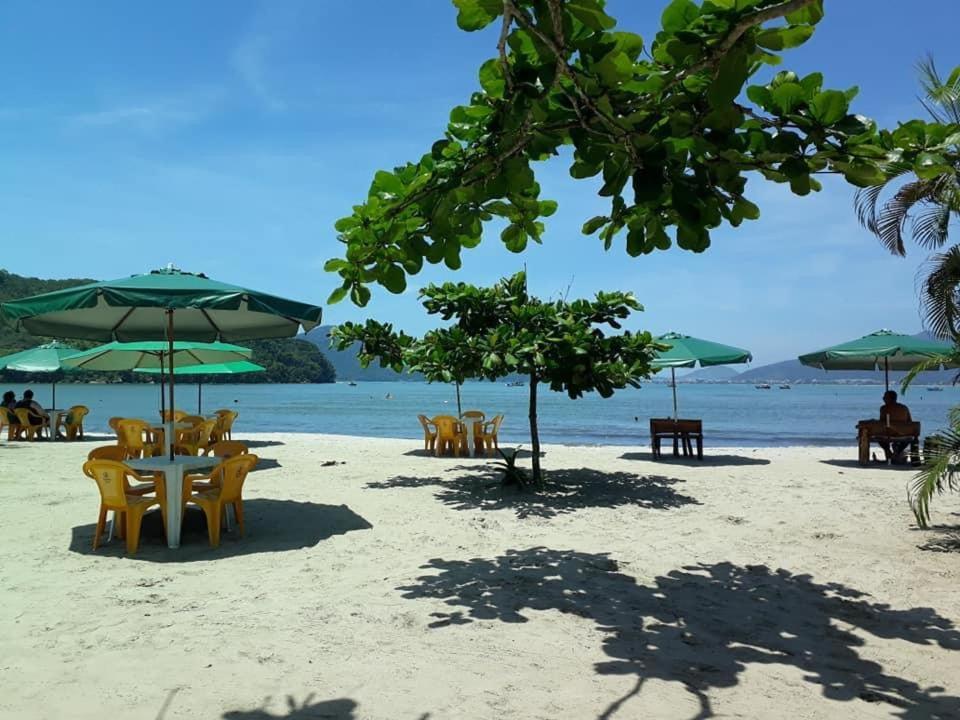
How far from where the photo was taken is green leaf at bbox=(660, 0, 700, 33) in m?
2.32

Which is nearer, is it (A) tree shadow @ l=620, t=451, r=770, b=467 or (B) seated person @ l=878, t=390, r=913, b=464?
(B) seated person @ l=878, t=390, r=913, b=464

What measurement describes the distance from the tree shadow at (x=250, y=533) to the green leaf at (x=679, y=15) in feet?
15.6

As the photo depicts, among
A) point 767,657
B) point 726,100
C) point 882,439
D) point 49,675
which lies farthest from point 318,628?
point 882,439

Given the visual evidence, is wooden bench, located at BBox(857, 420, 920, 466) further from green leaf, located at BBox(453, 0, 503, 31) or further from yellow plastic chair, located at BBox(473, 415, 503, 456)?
green leaf, located at BBox(453, 0, 503, 31)

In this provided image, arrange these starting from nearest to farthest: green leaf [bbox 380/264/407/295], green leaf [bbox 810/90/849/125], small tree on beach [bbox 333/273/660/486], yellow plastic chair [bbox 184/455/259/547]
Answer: green leaf [bbox 810/90/849/125]
green leaf [bbox 380/264/407/295]
yellow plastic chair [bbox 184/455/259/547]
small tree on beach [bbox 333/273/660/486]

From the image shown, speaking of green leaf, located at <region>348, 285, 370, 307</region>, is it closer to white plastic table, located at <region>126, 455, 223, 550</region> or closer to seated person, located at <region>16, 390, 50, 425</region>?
white plastic table, located at <region>126, 455, 223, 550</region>

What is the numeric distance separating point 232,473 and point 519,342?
3.27m

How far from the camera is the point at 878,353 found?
37.4 ft

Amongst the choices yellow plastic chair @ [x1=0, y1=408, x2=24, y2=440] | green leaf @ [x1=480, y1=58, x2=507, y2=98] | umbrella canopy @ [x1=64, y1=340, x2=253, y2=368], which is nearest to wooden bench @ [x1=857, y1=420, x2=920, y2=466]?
green leaf @ [x1=480, y1=58, x2=507, y2=98]

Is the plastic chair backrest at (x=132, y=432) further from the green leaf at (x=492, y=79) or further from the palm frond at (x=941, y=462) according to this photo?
the palm frond at (x=941, y=462)

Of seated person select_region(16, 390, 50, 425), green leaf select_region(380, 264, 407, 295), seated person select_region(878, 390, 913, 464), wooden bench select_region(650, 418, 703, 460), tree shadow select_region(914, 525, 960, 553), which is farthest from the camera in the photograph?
seated person select_region(16, 390, 50, 425)

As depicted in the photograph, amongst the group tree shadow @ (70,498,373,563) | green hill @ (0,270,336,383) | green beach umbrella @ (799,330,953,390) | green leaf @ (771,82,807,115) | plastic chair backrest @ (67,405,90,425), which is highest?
green hill @ (0,270,336,383)

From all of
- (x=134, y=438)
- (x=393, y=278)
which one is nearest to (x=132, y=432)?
(x=134, y=438)

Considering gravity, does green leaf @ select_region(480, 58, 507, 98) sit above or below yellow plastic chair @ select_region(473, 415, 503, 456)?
above
